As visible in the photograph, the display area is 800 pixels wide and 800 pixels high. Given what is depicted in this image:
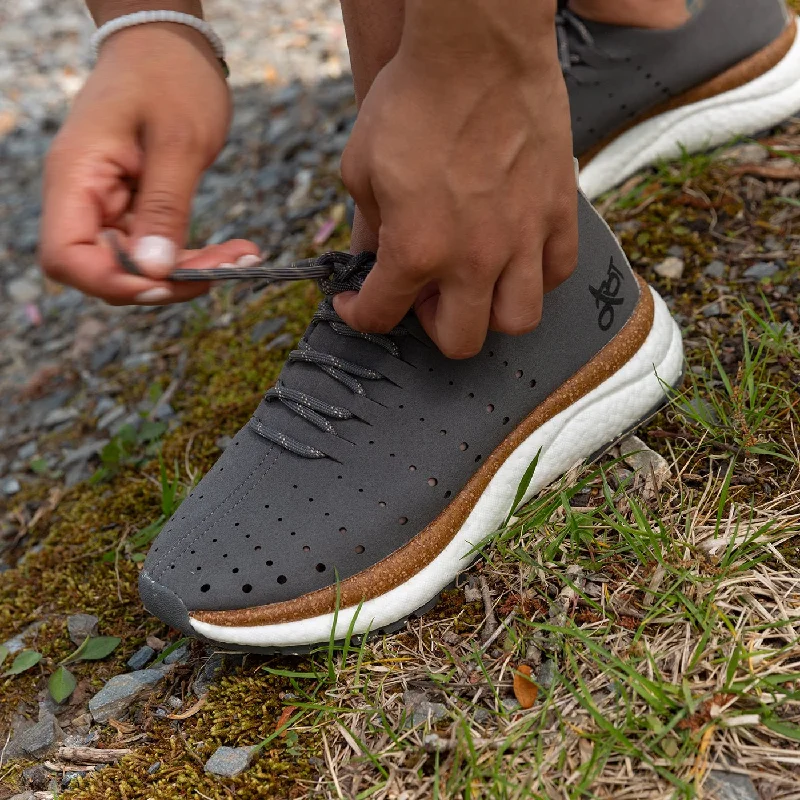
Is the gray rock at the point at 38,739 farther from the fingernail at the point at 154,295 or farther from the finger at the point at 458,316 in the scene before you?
the finger at the point at 458,316

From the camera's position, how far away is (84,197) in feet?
5.26

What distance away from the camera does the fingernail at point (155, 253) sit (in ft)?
5.28

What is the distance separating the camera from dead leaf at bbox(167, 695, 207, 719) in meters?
1.75

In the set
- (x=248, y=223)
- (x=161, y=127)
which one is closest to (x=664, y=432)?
(x=161, y=127)

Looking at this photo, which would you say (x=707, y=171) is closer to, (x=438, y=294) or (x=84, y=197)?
(x=438, y=294)

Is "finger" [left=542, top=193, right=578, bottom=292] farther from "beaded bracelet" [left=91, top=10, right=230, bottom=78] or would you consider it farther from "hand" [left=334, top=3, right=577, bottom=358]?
"beaded bracelet" [left=91, top=10, right=230, bottom=78]

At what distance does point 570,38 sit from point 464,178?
1467 millimetres

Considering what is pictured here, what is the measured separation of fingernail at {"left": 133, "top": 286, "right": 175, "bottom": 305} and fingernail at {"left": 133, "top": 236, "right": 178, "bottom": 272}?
4cm

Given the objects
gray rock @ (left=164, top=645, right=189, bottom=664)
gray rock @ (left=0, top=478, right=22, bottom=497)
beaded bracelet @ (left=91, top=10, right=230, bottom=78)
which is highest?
beaded bracelet @ (left=91, top=10, right=230, bottom=78)

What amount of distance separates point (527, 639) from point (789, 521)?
616mm

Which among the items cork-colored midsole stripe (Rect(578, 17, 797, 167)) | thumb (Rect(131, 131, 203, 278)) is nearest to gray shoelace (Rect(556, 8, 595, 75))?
cork-colored midsole stripe (Rect(578, 17, 797, 167))

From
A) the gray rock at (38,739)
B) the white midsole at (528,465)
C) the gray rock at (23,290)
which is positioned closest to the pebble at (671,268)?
the white midsole at (528,465)

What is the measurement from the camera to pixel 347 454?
1.83m

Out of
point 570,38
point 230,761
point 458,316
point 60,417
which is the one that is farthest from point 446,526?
point 60,417
